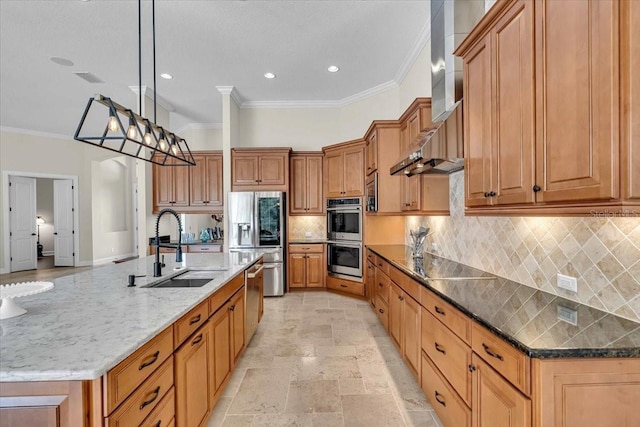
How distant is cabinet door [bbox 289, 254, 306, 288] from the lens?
516 centimetres

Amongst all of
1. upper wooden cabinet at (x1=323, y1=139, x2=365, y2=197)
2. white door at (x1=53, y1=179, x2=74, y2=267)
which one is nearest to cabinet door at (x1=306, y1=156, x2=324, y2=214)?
upper wooden cabinet at (x1=323, y1=139, x2=365, y2=197)

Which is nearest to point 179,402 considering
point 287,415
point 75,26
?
point 287,415

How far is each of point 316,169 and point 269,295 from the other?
232cm

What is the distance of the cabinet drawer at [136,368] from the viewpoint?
99 centimetres

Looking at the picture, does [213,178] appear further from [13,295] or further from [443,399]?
[443,399]

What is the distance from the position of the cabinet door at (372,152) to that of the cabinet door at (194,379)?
2934 mm

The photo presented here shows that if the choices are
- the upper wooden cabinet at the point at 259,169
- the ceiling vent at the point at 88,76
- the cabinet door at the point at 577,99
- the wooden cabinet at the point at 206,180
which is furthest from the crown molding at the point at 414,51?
the ceiling vent at the point at 88,76

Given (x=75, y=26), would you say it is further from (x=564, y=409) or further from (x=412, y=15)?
(x=564, y=409)

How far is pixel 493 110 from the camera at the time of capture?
1627mm

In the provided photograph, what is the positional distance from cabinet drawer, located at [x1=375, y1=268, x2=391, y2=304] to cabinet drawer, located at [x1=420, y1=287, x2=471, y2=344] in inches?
39.6

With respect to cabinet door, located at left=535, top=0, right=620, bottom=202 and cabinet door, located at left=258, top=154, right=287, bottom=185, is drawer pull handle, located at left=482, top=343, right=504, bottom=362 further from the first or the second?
cabinet door, located at left=258, top=154, right=287, bottom=185

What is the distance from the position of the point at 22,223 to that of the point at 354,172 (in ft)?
27.5

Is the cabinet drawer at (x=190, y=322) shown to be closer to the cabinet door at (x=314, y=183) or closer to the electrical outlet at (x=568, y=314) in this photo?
the electrical outlet at (x=568, y=314)

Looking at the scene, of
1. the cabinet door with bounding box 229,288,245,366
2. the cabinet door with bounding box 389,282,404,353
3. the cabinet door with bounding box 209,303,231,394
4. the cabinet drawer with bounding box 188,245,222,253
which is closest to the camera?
the cabinet door with bounding box 209,303,231,394
